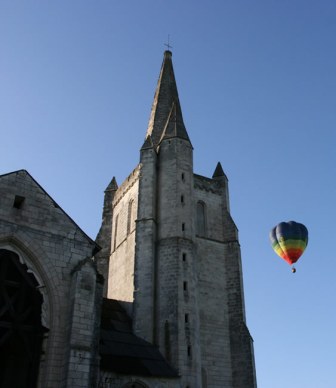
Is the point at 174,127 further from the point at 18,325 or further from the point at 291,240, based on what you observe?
the point at 18,325

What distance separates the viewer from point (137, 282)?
71.8ft

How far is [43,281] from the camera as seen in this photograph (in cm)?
1353

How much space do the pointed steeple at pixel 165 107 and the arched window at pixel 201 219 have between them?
403cm

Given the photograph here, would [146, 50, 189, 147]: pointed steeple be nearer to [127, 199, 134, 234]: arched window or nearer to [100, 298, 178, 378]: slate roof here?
[127, 199, 134, 234]: arched window

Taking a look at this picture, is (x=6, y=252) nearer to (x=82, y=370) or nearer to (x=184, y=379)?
(x=82, y=370)

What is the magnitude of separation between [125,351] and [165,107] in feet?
54.5

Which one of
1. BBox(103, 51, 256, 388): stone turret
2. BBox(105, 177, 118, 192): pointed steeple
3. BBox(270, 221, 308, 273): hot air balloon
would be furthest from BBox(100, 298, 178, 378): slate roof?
BBox(105, 177, 118, 192): pointed steeple

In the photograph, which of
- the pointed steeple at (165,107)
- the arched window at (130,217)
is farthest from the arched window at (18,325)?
the pointed steeple at (165,107)

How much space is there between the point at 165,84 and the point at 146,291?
15580 millimetres

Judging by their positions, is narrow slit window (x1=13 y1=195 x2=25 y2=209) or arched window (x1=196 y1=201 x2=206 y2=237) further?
arched window (x1=196 y1=201 x2=206 y2=237)

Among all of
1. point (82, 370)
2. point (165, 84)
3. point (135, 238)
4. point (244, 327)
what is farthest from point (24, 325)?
point (165, 84)

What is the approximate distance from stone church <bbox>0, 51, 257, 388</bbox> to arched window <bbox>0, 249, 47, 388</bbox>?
28mm

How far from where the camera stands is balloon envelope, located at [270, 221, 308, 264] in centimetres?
2263

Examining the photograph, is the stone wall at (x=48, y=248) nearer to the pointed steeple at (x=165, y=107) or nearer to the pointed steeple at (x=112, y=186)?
the pointed steeple at (x=165, y=107)
